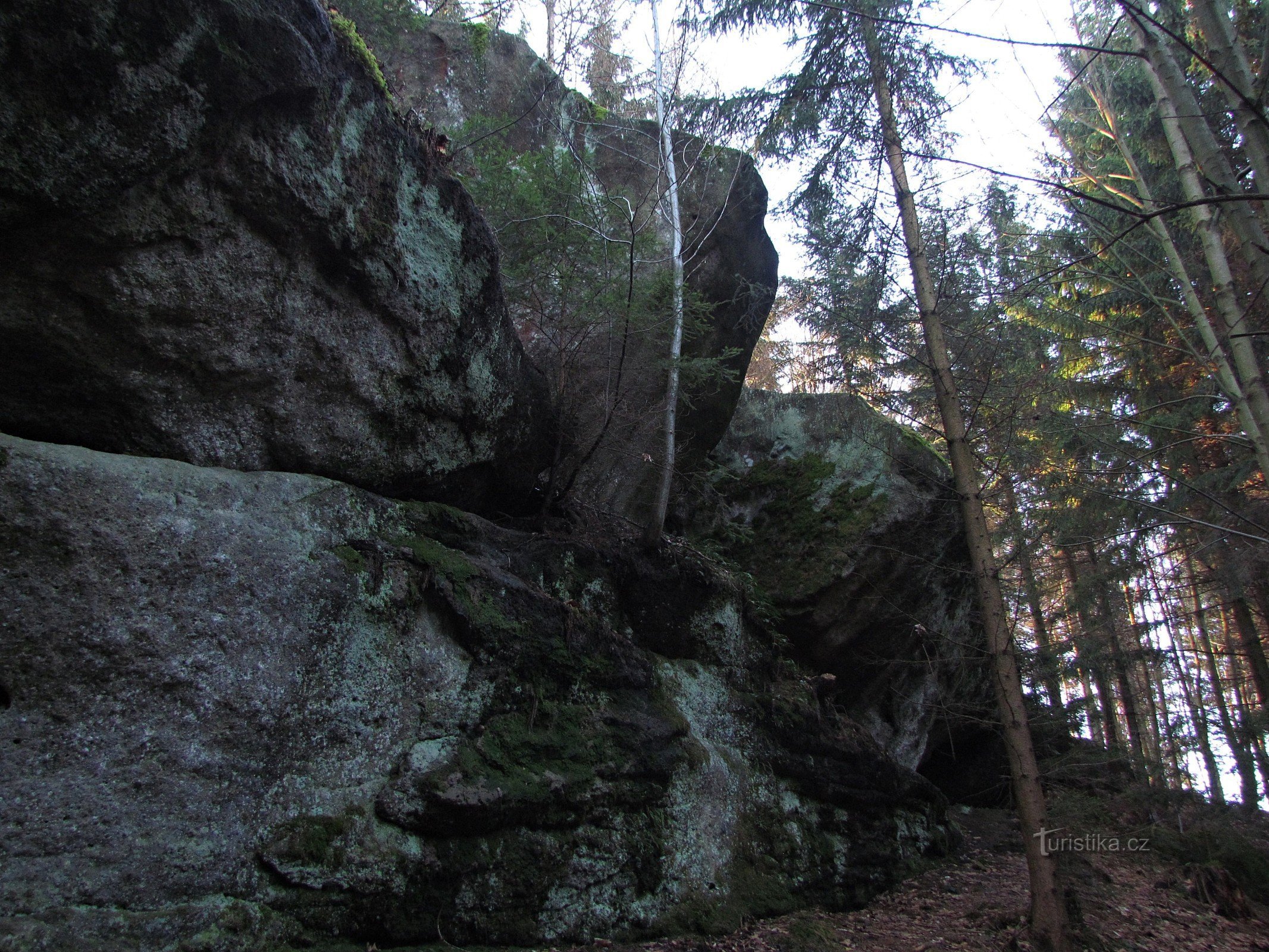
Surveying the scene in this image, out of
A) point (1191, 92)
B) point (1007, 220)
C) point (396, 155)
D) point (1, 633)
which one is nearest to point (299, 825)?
point (1, 633)

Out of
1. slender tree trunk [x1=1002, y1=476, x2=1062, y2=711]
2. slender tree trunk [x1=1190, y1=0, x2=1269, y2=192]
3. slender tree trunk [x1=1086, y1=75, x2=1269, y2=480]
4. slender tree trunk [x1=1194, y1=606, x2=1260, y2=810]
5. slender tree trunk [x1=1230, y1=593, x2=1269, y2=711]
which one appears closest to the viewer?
slender tree trunk [x1=1190, y1=0, x2=1269, y2=192]

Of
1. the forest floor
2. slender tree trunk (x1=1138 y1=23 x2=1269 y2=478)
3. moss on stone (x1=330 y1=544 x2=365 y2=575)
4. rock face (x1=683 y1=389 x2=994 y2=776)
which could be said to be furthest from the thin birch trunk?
moss on stone (x1=330 y1=544 x2=365 y2=575)

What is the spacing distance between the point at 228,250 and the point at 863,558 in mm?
8676

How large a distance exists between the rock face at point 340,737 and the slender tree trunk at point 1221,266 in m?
5.21

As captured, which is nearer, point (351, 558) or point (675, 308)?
point (351, 558)

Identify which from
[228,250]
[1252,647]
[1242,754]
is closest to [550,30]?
[228,250]

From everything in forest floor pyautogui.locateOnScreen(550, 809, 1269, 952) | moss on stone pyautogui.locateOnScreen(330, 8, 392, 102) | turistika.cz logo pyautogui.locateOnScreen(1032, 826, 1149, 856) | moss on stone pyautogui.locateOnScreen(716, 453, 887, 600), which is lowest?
forest floor pyautogui.locateOnScreen(550, 809, 1269, 952)

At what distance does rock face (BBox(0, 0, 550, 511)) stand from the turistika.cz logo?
6.58 meters

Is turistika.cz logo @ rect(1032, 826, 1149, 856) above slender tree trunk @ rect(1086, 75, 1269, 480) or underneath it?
underneath

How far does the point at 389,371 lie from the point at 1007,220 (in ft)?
28.0

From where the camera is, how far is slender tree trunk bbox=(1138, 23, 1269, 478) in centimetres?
370

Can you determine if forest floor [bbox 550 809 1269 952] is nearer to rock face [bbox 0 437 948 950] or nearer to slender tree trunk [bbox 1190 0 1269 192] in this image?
rock face [bbox 0 437 948 950]

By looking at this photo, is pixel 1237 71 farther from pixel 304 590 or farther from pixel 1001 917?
pixel 1001 917

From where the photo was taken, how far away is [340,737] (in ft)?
15.3
